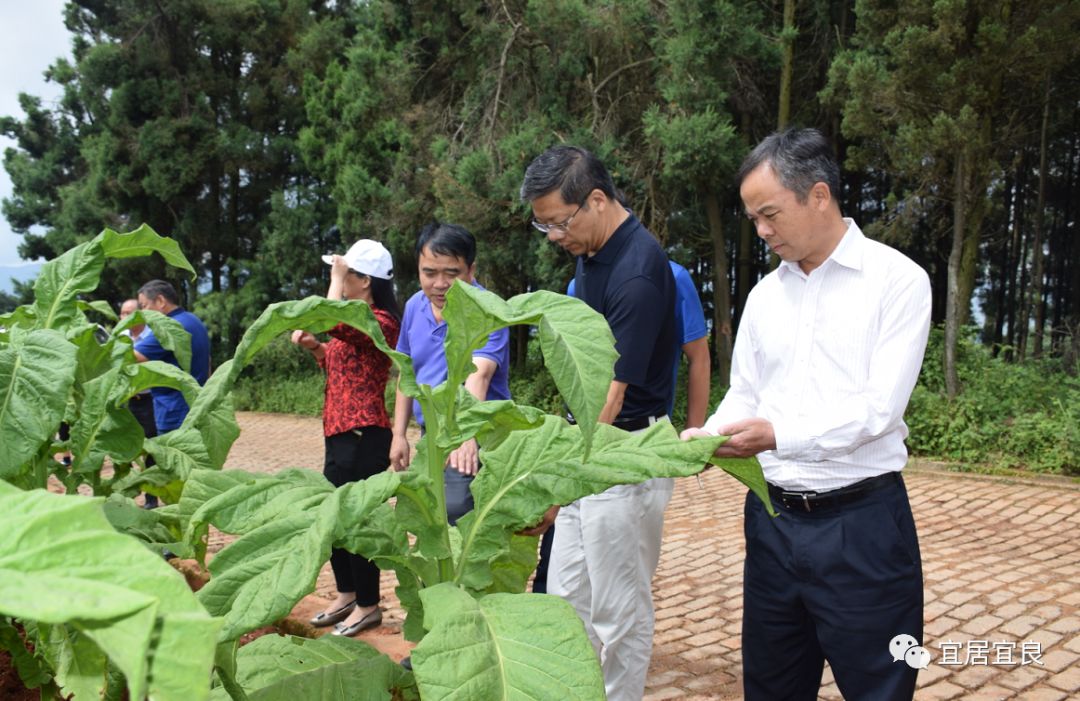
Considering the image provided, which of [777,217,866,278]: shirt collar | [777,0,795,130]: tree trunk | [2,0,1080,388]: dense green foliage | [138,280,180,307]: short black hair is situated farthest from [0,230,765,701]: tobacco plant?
[777,0,795,130]: tree trunk

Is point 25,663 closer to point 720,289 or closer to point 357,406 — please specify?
point 357,406

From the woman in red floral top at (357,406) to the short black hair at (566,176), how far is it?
4.29 feet

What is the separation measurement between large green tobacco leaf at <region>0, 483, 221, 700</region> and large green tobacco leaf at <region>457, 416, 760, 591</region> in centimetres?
93

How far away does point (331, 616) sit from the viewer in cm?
413

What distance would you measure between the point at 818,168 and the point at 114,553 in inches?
80.6

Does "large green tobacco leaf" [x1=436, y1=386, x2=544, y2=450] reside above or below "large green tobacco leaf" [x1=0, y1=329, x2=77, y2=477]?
below

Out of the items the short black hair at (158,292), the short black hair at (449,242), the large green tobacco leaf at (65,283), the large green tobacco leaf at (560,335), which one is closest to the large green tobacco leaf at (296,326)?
the large green tobacco leaf at (560,335)

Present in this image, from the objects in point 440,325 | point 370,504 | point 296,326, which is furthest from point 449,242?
point 370,504

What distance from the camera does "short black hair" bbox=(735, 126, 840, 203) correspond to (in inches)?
89.3

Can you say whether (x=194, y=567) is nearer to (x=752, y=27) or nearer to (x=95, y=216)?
(x=752, y=27)

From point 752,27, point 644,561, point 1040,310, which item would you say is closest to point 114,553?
point 644,561

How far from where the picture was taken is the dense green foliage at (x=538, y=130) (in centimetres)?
1049

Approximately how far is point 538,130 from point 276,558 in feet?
40.4

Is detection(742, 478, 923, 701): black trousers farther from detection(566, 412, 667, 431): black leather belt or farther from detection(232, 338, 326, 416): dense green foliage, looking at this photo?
detection(232, 338, 326, 416): dense green foliage
